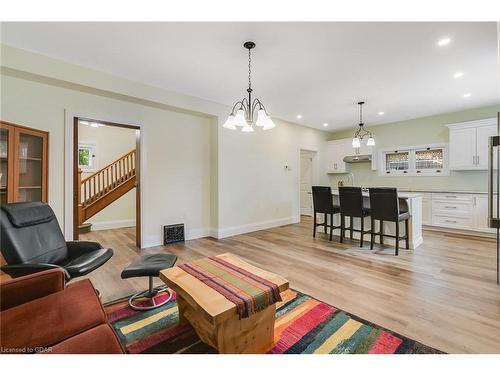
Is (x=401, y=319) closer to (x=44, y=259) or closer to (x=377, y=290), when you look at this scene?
(x=377, y=290)

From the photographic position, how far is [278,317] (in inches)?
78.4

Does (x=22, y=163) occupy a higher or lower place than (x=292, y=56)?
lower

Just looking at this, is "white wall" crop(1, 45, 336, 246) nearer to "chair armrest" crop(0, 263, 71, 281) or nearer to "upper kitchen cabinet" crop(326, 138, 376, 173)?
"upper kitchen cabinet" crop(326, 138, 376, 173)

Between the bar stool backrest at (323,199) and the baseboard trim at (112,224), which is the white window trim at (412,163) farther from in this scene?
the baseboard trim at (112,224)

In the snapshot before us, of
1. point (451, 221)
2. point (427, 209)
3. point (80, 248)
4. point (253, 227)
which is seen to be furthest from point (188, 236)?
point (451, 221)

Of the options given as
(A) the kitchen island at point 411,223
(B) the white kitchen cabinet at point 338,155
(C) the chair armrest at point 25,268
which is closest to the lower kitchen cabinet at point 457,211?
(A) the kitchen island at point 411,223

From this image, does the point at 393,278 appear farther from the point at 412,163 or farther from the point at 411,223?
the point at 412,163

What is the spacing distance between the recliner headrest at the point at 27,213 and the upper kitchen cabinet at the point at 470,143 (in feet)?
23.0

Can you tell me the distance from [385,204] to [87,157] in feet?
21.5

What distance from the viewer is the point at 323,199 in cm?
447

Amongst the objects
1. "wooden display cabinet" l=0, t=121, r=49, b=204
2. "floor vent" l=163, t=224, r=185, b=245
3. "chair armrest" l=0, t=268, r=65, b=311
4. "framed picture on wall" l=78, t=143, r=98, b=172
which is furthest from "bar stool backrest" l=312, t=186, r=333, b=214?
"framed picture on wall" l=78, t=143, r=98, b=172

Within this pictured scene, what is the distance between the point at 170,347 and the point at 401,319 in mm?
1834

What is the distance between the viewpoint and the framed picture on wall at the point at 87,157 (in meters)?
5.73
